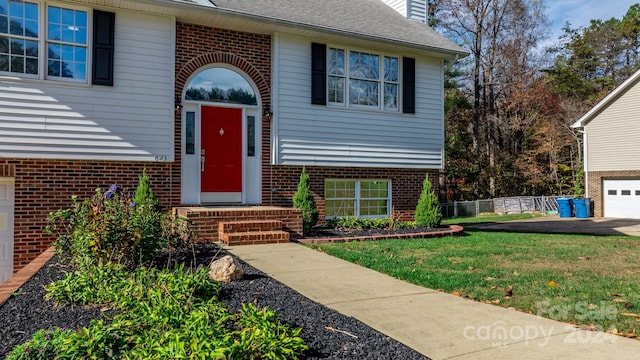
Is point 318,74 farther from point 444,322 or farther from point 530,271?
point 444,322

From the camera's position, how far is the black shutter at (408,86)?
1138 centimetres

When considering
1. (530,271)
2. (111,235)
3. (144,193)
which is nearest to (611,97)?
(530,271)

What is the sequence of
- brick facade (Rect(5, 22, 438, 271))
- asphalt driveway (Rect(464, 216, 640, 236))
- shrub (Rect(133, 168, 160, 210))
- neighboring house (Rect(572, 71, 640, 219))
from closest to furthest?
brick facade (Rect(5, 22, 438, 271))
shrub (Rect(133, 168, 160, 210))
asphalt driveway (Rect(464, 216, 640, 236))
neighboring house (Rect(572, 71, 640, 219))

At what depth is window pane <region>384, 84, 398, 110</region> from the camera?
11312 mm

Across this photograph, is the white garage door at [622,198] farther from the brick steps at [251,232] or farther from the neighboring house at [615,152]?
the brick steps at [251,232]

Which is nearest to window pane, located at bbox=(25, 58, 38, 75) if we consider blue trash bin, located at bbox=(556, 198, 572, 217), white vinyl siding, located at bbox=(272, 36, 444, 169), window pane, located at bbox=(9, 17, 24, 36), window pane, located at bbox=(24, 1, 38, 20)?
window pane, located at bbox=(9, 17, 24, 36)

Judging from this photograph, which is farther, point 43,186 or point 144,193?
point 144,193

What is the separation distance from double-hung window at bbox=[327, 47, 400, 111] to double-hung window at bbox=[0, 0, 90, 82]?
17.4ft

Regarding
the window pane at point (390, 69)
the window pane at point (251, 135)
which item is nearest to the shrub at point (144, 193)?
the window pane at point (251, 135)

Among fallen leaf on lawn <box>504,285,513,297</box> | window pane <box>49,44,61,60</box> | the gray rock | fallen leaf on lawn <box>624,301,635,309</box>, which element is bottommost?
fallen leaf on lawn <box>624,301,635,309</box>

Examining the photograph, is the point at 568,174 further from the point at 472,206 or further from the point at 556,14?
the point at 556,14

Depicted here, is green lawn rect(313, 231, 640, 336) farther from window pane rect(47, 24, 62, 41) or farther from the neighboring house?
the neighboring house

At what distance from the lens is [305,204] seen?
30.2ft

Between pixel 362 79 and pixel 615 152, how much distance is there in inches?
563
